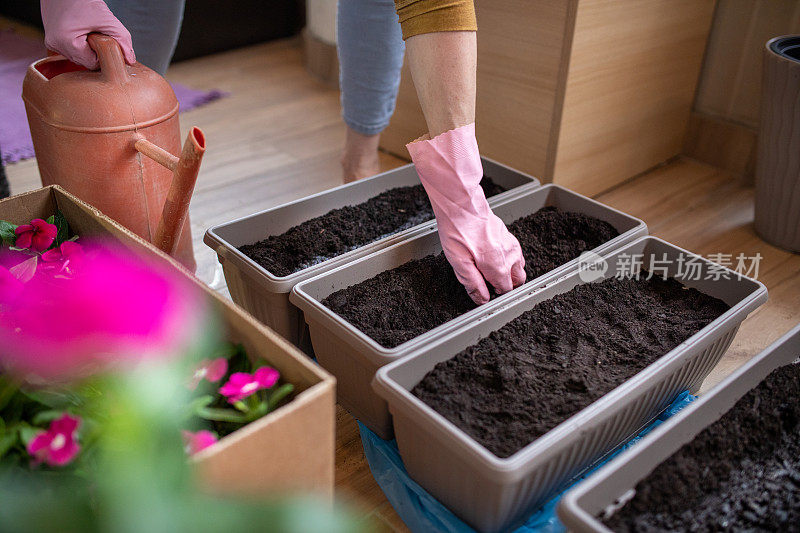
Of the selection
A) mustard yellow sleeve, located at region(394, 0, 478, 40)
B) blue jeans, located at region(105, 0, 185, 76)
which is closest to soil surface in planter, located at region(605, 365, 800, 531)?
mustard yellow sleeve, located at region(394, 0, 478, 40)

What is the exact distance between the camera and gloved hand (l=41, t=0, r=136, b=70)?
1.04 meters

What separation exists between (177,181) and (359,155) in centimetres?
69

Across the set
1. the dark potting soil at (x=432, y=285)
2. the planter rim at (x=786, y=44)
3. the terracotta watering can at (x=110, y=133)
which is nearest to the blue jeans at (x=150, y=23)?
the terracotta watering can at (x=110, y=133)

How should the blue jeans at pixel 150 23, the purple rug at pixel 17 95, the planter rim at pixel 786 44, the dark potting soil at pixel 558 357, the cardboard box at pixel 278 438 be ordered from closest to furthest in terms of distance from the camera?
the cardboard box at pixel 278 438 < the dark potting soil at pixel 558 357 < the blue jeans at pixel 150 23 < the planter rim at pixel 786 44 < the purple rug at pixel 17 95

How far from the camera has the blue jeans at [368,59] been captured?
1385mm

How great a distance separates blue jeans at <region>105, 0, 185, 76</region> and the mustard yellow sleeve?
577mm

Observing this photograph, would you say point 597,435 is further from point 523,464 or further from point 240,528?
point 240,528

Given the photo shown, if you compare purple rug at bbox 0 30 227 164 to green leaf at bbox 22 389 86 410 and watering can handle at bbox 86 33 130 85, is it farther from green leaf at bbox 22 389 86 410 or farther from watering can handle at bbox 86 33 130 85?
green leaf at bbox 22 389 86 410

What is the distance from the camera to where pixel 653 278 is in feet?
3.85

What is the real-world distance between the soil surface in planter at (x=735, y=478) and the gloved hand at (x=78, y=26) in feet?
3.26

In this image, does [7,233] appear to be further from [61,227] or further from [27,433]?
[27,433]

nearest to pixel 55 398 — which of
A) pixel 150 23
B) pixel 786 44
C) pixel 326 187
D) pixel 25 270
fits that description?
pixel 25 270

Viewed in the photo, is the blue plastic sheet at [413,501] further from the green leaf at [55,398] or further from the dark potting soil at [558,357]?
the green leaf at [55,398]

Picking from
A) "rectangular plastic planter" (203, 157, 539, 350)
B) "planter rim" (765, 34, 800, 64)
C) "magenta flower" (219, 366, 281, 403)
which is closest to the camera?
"magenta flower" (219, 366, 281, 403)
